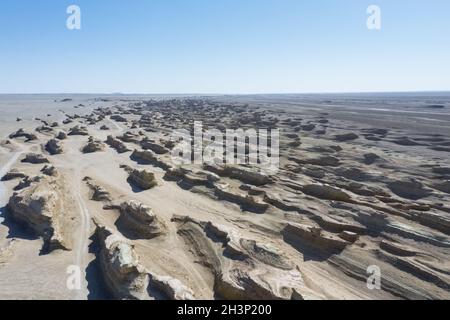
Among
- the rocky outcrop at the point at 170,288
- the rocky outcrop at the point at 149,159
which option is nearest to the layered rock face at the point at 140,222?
the rocky outcrop at the point at 170,288

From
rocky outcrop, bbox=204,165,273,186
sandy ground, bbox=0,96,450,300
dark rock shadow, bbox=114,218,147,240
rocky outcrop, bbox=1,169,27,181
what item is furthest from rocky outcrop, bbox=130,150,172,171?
dark rock shadow, bbox=114,218,147,240

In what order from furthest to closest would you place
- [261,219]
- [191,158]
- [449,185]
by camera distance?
[191,158] < [449,185] < [261,219]

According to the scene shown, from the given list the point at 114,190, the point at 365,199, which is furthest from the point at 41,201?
the point at 365,199

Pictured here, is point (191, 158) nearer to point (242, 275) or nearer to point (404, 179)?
point (404, 179)

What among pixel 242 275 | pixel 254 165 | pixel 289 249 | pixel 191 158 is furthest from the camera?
pixel 191 158

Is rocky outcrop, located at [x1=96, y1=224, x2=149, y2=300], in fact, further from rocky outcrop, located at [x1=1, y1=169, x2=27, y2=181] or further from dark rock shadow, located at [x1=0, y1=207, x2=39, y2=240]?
rocky outcrop, located at [x1=1, y1=169, x2=27, y2=181]

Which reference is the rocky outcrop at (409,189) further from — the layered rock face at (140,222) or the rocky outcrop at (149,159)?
the rocky outcrop at (149,159)

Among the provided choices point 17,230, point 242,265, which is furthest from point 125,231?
point 242,265
